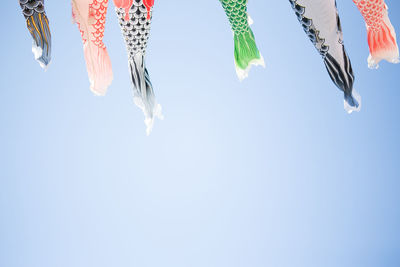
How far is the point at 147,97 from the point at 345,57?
0.68 metres

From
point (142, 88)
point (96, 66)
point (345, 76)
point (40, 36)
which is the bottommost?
point (345, 76)

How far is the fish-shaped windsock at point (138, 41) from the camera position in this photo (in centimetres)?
142

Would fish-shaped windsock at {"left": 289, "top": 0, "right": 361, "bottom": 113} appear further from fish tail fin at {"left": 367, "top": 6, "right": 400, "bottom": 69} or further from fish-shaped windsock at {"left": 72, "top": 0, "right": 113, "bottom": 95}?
fish-shaped windsock at {"left": 72, "top": 0, "right": 113, "bottom": 95}

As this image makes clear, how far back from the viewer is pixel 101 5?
4.78 feet

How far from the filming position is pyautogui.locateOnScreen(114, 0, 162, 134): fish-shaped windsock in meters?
1.42

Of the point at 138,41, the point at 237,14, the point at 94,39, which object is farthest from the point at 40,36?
the point at 237,14

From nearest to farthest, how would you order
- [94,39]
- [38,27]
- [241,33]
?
[38,27]
[94,39]
[241,33]

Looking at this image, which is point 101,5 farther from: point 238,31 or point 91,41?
point 238,31

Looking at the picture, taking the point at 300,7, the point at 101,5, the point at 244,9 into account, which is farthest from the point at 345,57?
the point at 101,5

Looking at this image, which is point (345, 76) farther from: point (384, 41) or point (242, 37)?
point (242, 37)

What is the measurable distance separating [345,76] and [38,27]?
39.3 inches

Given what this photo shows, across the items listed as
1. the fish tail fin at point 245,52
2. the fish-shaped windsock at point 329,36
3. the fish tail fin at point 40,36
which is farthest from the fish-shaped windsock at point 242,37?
the fish tail fin at point 40,36

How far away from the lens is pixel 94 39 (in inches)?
58.9

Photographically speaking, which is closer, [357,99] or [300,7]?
[300,7]
